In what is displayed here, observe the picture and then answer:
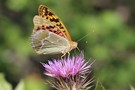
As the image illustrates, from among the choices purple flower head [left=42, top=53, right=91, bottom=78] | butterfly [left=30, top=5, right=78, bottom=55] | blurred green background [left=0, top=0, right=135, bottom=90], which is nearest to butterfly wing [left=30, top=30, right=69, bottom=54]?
butterfly [left=30, top=5, right=78, bottom=55]

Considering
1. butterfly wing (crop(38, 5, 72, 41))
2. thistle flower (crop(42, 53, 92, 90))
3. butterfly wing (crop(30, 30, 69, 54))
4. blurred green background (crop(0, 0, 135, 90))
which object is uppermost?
butterfly wing (crop(38, 5, 72, 41))

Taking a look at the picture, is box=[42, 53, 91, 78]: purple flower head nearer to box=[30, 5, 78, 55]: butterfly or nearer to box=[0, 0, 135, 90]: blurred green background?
box=[30, 5, 78, 55]: butterfly

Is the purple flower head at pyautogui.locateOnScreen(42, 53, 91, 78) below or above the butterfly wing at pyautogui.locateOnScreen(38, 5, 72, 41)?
below

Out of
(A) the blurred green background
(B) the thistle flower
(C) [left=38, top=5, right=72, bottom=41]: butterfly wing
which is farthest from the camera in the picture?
(A) the blurred green background

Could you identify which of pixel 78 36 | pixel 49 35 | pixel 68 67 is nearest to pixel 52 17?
pixel 49 35

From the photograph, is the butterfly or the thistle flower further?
the butterfly

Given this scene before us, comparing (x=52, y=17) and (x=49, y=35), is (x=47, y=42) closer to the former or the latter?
(x=49, y=35)
